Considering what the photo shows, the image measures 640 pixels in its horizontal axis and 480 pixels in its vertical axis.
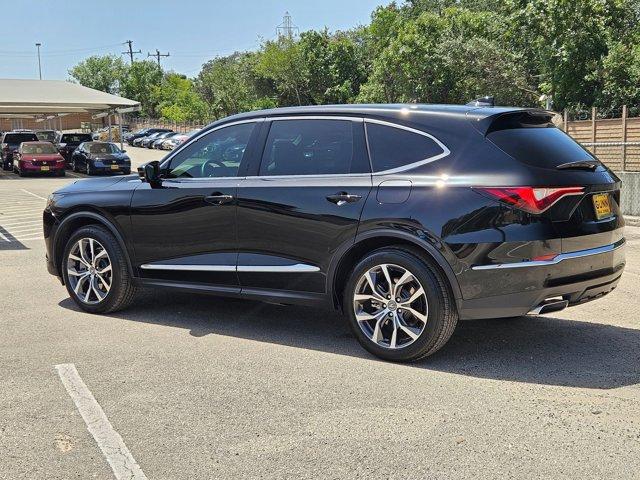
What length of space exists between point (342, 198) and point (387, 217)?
39cm

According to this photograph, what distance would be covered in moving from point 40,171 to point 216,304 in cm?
2660

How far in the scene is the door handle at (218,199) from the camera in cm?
549

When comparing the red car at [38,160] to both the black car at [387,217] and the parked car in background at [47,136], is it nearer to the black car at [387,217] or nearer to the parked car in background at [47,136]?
the parked car in background at [47,136]

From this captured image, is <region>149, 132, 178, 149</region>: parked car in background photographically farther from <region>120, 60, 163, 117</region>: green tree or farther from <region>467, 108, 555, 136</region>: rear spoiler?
<region>467, 108, 555, 136</region>: rear spoiler

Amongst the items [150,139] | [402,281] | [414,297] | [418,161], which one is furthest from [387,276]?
[150,139]

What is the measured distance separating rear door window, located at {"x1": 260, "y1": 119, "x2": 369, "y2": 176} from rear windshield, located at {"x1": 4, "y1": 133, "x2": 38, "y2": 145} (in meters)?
34.7

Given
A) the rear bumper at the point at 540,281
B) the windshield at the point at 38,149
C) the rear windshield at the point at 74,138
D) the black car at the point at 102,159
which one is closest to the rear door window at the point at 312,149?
the rear bumper at the point at 540,281

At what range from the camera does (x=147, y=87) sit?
9150cm

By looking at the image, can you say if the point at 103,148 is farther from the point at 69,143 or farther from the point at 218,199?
the point at 218,199

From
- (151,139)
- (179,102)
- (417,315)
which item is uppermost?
(179,102)

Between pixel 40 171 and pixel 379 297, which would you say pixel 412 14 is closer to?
pixel 40 171

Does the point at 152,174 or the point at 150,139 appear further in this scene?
the point at 150,139

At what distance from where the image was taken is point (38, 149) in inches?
1211

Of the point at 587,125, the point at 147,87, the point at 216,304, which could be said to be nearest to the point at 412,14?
the point at 147,87
